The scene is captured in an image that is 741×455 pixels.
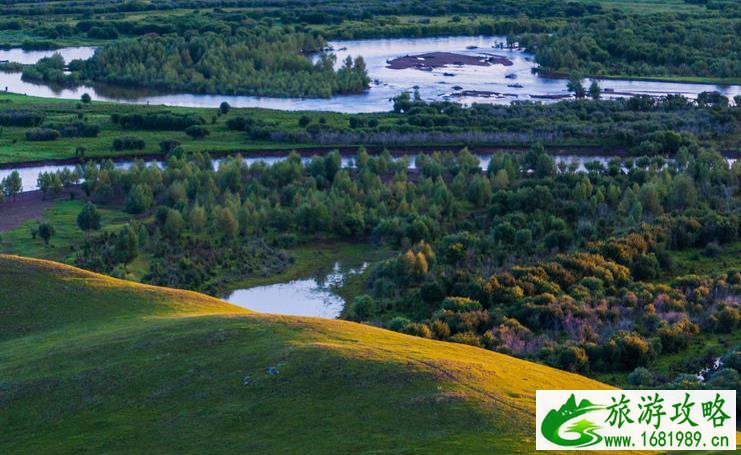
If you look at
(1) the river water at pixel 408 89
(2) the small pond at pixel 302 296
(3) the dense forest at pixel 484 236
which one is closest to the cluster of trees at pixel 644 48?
(1) the river water at pixel 408 89

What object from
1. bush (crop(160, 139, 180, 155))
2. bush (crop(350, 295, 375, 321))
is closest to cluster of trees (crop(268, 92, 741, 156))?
bush (crop(160, 139, 180, 155))

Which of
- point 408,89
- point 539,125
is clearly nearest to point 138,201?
point 539,125

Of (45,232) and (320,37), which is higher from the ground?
(45,232)

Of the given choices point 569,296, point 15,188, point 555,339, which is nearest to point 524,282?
point 569,296

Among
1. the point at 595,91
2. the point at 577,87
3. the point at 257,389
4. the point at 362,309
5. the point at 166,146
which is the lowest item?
the point at 577,87

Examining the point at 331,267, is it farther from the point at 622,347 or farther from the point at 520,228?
the point at 622,347

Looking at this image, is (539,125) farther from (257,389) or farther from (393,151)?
(257,389)

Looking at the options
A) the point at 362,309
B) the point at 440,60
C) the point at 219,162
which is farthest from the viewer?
the point at 440,60
